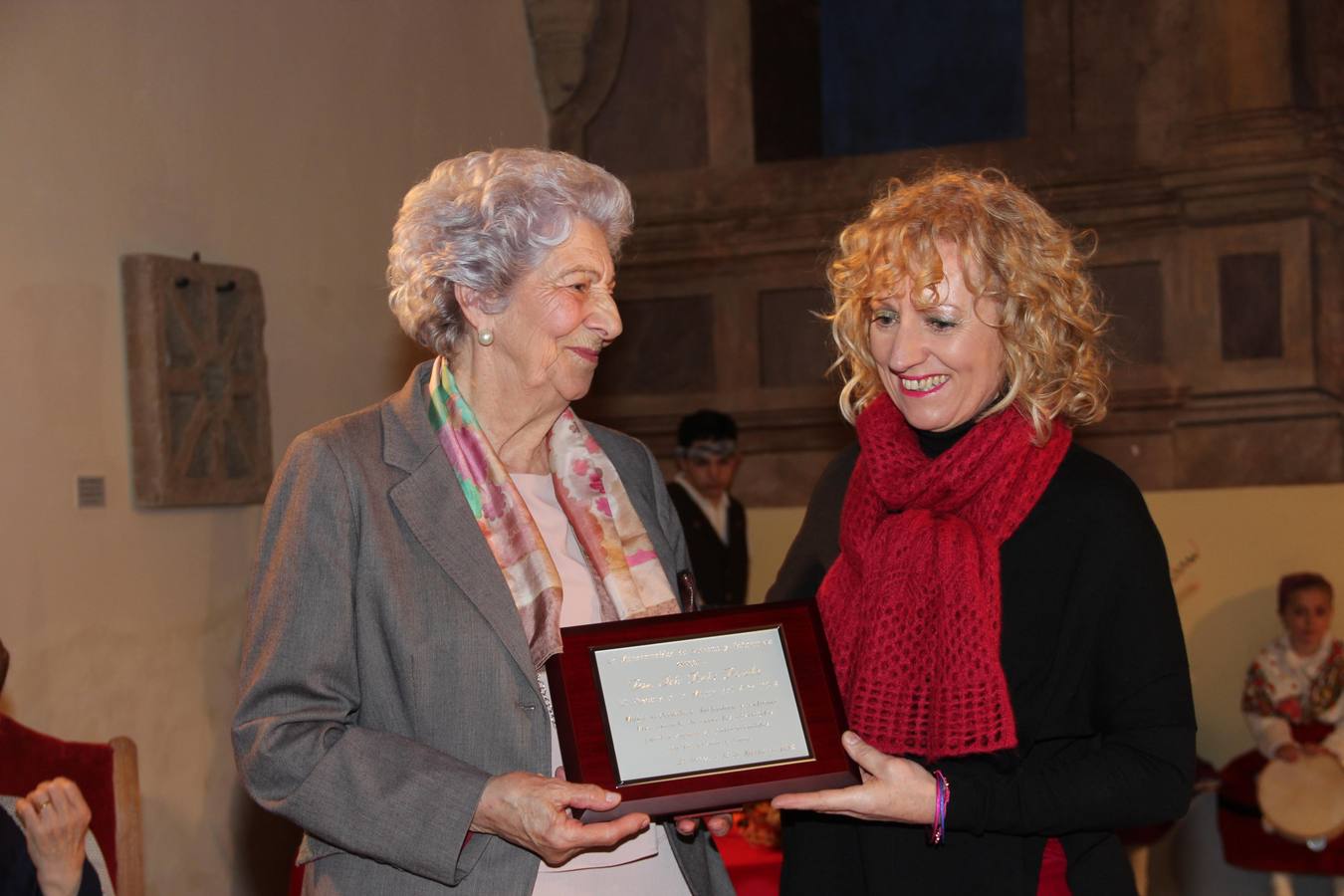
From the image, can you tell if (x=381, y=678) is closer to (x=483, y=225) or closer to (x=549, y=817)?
(x=549, y=817)

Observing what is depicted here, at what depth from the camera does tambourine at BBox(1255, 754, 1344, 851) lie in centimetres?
565

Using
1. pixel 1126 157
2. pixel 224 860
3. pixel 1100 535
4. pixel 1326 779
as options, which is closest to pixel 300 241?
pixel 224 860

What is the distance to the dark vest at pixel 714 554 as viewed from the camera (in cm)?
724

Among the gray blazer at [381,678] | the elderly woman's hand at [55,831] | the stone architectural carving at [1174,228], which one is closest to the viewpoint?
the gray blazer at [381,678]

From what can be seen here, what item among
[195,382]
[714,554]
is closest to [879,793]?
[195,382]

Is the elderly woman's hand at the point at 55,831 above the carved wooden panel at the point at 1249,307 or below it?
below

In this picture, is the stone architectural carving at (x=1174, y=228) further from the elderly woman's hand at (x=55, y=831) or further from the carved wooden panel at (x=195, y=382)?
the elderly woman's hand at (x=55, y=831)

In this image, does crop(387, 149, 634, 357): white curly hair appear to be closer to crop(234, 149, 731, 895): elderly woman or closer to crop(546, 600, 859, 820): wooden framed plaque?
crop(234, 149, 731, 895): elderly woman

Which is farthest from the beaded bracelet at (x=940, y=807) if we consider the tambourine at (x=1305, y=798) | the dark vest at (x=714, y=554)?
the dark vest at (x=714, y=554)

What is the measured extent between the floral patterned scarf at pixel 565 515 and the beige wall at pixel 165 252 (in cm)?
341

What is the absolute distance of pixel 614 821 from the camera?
1.99 meters

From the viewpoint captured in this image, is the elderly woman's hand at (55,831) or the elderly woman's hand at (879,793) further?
the elderly woman's hand at (55,831)

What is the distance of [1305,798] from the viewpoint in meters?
5.73

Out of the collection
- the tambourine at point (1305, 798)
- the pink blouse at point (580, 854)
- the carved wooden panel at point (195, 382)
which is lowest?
the tambourine at point (1305, 798)
